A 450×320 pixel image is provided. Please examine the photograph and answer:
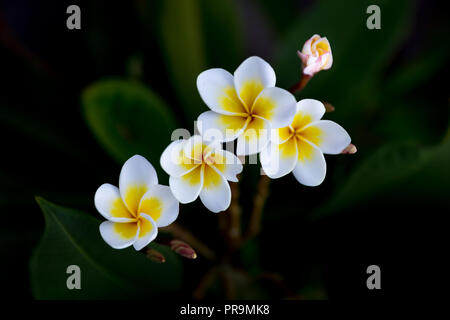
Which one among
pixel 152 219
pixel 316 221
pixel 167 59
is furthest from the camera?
pixel 167 59

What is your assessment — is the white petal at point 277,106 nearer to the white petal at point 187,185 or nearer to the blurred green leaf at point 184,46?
the white petal at point 187,185

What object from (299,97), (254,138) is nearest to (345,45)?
(299,97)

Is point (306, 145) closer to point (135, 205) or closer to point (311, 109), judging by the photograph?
point (311, 109)

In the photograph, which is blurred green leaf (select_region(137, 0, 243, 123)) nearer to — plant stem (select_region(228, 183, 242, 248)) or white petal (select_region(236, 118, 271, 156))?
plant stem (select_region(228, 183, 242, 248))

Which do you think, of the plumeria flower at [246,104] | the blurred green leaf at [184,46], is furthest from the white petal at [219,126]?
the blurred green leaf at [184,46]
